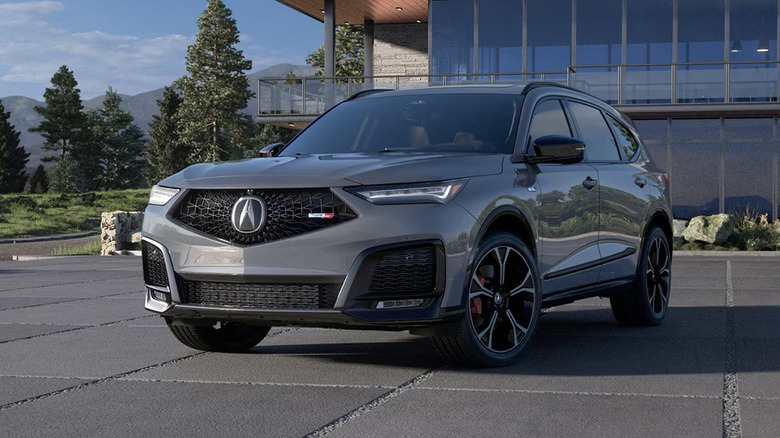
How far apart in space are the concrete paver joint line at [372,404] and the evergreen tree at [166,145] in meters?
107

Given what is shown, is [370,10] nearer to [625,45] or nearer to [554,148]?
[625,45]

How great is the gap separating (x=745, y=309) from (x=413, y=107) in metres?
4.44

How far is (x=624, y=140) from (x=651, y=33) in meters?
25.1

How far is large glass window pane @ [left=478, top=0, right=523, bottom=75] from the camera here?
112 ft

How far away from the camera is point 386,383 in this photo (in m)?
6.16

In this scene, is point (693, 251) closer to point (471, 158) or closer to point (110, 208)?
point (471, 158)

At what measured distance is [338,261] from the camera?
19.9 feet

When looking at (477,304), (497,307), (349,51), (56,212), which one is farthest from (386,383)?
(349,51)

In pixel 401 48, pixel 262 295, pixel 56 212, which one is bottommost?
pixel 56 212

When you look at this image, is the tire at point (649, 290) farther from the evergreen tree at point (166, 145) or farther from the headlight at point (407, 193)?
the evergreen tree at point (166, 145)

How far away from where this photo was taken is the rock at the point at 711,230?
77.9 ft

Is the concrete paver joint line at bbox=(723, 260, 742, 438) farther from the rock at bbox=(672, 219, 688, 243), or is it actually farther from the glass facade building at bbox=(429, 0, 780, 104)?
the glass facade building at bbox=(429, 0, 780, 104)

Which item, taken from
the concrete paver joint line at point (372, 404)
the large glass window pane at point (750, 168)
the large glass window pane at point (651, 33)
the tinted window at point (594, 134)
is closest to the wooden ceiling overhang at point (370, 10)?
the large glass window pane at point (651, 33)

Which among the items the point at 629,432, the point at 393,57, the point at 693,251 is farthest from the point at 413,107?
the point at 393,57
